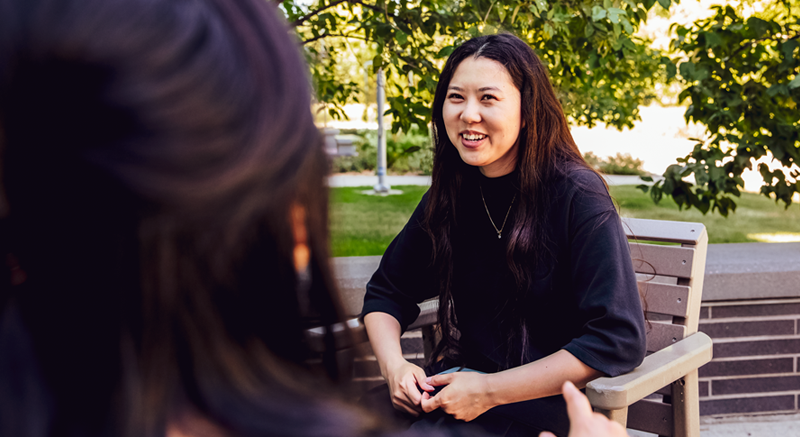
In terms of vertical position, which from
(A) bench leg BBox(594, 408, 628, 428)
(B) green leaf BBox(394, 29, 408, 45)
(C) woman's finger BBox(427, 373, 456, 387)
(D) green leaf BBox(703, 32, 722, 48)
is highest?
(B) green leaf BBox(394, 29, 408, 45)

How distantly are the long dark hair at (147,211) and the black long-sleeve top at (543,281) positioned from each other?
112 centimetres

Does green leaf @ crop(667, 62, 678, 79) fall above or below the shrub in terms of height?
above

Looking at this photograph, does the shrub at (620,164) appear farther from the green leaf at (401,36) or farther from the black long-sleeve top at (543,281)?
the black long-sleeve top at (543,281)

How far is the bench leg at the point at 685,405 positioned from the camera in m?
1.87

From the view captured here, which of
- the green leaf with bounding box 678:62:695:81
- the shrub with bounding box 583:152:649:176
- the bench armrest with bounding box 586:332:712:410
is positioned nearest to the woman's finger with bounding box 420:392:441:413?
the bench armrest with bounding box 586:332:712:410

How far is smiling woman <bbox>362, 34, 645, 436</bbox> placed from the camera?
1.62 metres

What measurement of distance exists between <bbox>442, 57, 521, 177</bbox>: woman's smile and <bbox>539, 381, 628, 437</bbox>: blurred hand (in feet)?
3.74

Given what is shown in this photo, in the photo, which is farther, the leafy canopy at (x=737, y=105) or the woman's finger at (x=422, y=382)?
the leafy canopy at (x=737, y=105)

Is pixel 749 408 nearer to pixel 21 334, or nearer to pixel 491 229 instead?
pixel 491 229

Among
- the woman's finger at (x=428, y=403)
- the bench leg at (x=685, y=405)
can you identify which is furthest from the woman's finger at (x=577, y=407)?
the bench leg at (x=685, y=405)

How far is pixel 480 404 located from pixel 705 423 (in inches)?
71.3

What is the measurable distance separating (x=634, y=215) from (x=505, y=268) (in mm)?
6099

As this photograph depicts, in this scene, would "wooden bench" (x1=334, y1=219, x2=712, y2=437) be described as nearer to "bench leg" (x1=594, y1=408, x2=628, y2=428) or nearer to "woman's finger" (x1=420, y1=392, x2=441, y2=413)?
"bench leg" (x1=594, y1=408, x2=628, y2=428)

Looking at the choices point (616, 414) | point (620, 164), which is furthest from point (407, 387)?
point (620, 164)
